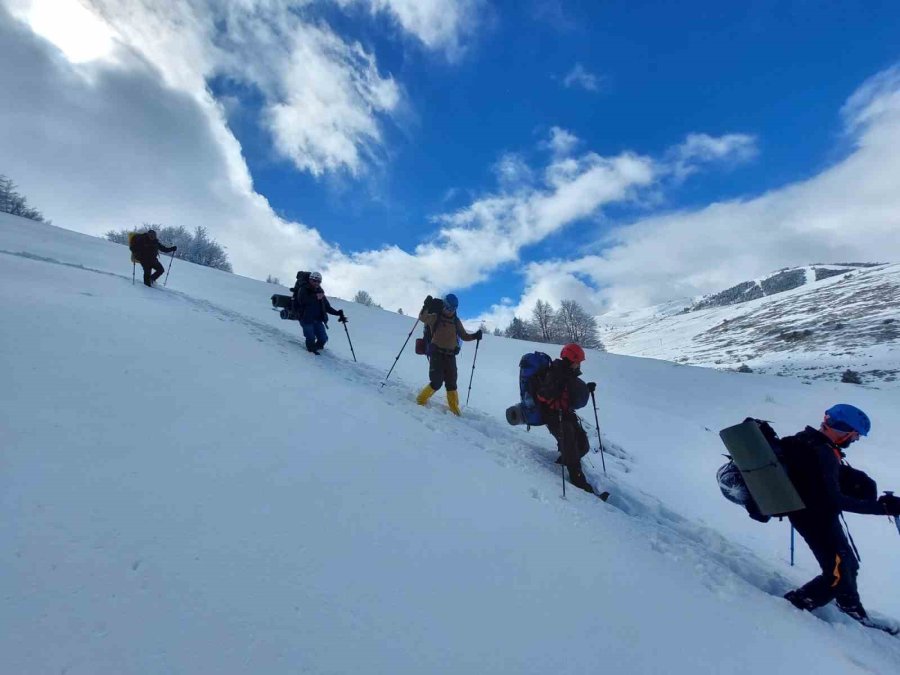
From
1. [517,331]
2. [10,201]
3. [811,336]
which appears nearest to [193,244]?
[10,201]

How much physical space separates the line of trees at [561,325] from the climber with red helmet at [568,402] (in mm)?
59213

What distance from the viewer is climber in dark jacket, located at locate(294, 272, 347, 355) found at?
10.9 metres

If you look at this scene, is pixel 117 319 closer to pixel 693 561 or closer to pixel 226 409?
pixel 226 409

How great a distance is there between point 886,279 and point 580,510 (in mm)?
109919

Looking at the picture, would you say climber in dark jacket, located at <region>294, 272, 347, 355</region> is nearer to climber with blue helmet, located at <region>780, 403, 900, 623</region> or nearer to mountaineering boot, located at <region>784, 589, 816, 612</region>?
climber with blue helmet, located at <region>780, 403, 900, 623</region>

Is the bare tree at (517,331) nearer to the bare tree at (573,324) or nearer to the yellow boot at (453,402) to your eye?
the bare tree at (573,324)

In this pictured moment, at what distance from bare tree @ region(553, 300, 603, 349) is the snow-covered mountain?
1461 cm

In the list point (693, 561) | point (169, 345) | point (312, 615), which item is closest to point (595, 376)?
point (693, 561)

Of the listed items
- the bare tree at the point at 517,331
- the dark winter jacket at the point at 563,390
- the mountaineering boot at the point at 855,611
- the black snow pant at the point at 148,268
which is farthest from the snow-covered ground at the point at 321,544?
the bare tree at the point at 517,331

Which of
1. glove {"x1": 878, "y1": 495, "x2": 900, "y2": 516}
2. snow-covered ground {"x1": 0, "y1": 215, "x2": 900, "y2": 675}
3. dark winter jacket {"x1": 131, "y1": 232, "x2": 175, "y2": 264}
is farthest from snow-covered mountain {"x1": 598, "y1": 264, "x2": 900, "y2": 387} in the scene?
dark winter jacket {"x1": 131, "y1": 232, "x2": 175, "y2": 264}

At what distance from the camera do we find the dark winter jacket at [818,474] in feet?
14.0

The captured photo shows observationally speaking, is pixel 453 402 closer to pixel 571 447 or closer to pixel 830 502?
pixel 571 447

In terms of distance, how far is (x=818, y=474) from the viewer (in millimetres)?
4465

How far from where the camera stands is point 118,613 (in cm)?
198
